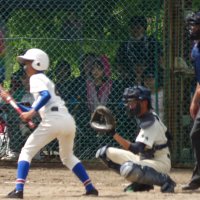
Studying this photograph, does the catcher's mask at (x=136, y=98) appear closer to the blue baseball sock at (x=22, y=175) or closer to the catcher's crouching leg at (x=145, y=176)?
the catcher's crouching leg at (x=145, y=176)

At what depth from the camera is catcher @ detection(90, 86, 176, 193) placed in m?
8.93

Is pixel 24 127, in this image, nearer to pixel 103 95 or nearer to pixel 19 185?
pixel 103 95

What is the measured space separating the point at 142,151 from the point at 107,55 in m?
3.13

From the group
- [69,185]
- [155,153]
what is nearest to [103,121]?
[155,153]

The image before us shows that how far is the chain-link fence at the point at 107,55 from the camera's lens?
11.9 m

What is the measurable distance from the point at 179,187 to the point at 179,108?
7.51 ft

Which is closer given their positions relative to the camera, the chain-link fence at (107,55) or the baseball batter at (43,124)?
the baseball batter at (43,124)

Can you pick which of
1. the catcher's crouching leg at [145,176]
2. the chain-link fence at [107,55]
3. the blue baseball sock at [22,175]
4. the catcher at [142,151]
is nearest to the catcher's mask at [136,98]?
the catcher at [142,151]

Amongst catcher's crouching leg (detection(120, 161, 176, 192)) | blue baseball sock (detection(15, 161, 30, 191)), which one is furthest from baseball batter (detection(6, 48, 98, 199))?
catcher's crouching leg (detection(120, 161, 176, 192))

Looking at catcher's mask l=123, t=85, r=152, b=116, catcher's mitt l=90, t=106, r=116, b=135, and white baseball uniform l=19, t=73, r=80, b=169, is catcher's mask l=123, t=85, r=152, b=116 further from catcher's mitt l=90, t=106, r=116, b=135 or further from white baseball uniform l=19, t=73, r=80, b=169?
white baseball uniform l=19, t=73, r=80, b=169

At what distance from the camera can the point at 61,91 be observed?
12.1m

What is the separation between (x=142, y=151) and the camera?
904 centimetres

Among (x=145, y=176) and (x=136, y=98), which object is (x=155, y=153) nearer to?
(x=145, y=176)

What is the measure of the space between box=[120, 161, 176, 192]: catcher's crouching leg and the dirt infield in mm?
103
